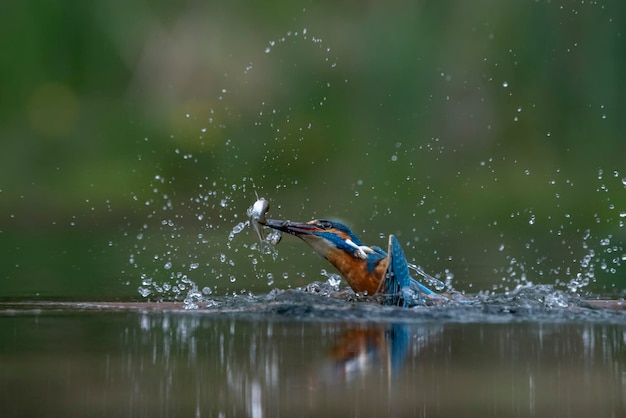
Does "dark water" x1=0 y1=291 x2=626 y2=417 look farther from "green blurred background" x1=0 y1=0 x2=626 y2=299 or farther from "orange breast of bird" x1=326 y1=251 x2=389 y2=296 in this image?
"green blurred background" x1=0 y1=0 x2=626 y2=299

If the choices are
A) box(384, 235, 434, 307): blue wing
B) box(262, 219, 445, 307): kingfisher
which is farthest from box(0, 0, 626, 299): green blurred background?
box(384, 235, 434, 307): blue wing

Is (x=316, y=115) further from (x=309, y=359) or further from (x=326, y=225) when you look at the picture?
(x=309, y=359)

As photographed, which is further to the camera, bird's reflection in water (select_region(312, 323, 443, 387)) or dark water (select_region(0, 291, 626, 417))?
bird's reflection in water (select_region(312, 323, 443, 387))

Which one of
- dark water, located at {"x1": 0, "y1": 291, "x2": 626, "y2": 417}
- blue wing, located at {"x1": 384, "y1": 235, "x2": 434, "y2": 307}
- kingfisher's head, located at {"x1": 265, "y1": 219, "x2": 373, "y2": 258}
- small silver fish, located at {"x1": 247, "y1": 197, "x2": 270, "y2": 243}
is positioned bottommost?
dark water, located at {"x1": 0, "y1": 291, "x2": 626, "y2": 417}

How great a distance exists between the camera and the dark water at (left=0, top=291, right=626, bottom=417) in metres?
4.33

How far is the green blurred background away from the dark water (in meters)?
5.87

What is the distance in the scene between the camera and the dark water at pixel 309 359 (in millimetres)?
4328

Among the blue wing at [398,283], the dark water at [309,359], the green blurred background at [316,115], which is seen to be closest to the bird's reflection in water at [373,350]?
the dark water at [309,359]

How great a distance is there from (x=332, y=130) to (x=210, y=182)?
1355mm

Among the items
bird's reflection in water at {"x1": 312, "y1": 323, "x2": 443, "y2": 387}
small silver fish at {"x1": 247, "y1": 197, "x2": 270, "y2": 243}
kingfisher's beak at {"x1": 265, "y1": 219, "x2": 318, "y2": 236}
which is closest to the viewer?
bird's reflection in water at {"x1": 312, "y1": 323, "x2": 443, "y2": 387}

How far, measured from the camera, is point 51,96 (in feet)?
45.5

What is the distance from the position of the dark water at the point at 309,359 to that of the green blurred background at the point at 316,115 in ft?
19.3

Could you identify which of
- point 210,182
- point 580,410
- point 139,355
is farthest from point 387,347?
point 210,182

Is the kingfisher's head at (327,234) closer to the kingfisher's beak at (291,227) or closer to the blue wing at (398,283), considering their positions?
the kingfisher's beak at (291,227)
